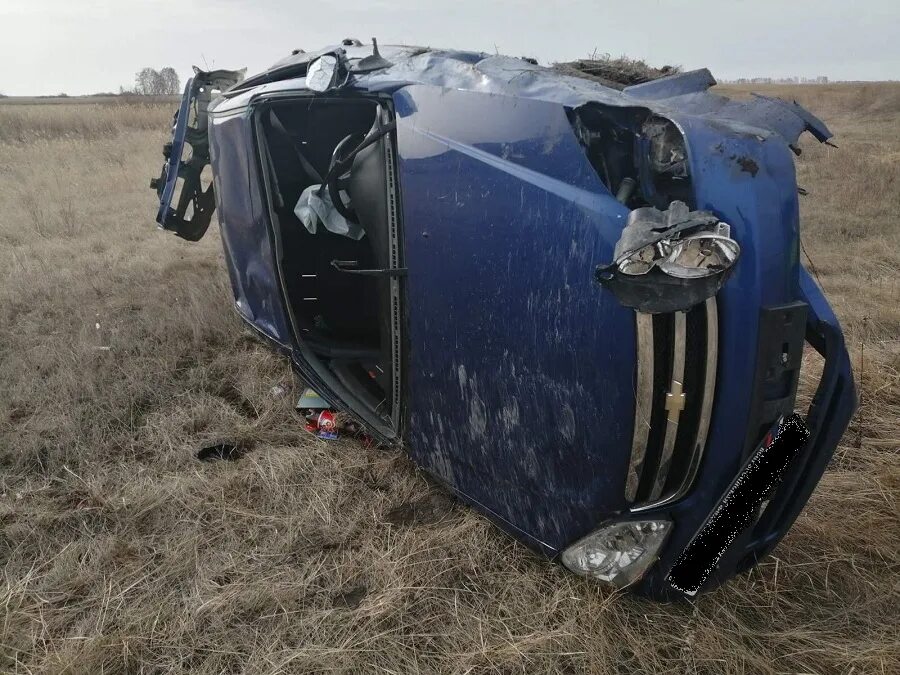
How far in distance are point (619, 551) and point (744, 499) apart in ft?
1.18

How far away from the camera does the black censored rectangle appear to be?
62.2 inches

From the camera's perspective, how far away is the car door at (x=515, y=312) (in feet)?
5.17

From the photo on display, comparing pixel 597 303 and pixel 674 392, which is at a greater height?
pixel 597 303

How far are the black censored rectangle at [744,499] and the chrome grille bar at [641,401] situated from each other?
0.21 meters

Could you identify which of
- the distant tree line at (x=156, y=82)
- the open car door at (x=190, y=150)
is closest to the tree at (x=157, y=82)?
the distant tree line at (x=156, y=82)

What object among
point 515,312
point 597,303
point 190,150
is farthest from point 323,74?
point 190,150

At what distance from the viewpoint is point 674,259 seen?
4.55ft

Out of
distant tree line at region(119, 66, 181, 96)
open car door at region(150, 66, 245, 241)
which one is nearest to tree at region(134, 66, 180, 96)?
distant tree line at region(119, 66, 181, 96)

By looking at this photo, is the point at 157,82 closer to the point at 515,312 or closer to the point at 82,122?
the point at 82,122

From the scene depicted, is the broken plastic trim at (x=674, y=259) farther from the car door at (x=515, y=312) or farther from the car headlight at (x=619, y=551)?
the car headlight at (x=619, y=551)

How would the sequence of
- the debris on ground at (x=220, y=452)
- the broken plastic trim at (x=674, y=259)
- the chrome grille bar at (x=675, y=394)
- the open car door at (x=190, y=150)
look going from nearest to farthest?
1. the broken plastic trim at (x=674, y=259)
2. the chrome grille bar at (x=675, y=394)
3. the debris on ground at (x=220, y=452)
4. the open car door at (x=190, y=150)

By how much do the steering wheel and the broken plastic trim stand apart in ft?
4.44

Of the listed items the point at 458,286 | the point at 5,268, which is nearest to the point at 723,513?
the point at 458,286

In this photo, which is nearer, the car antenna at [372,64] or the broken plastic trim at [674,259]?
the broken plastic trim at [674,259]
